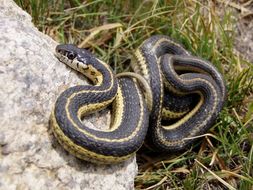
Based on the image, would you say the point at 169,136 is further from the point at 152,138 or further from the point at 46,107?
the point at 46,107

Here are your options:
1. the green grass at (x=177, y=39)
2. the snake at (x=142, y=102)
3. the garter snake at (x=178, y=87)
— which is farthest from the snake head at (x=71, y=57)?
the green grass at (x=177, y=39)

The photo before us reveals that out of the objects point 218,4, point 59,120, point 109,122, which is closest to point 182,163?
point 109,122

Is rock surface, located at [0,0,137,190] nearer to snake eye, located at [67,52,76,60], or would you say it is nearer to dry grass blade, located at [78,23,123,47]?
snake eye, located at [67,52,76,60]

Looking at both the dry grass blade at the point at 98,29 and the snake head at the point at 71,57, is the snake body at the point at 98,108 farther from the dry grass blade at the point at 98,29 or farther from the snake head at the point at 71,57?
the dry grass blade at the point at 98,29

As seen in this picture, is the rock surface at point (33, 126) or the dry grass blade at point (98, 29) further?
the dry grass blade at point (98, 29)

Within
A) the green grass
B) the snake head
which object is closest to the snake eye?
the snake head

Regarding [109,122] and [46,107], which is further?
[109,122]

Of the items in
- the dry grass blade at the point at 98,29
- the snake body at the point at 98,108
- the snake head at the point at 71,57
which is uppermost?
the snake head at the point at 71,57
